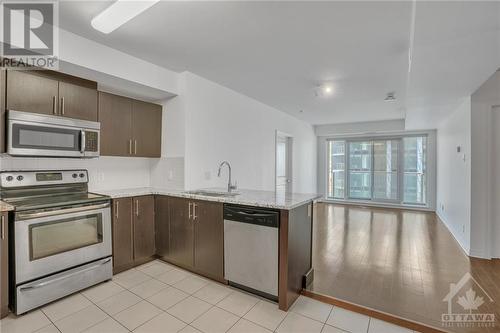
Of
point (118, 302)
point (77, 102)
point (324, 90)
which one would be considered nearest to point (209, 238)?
point (118, 302)

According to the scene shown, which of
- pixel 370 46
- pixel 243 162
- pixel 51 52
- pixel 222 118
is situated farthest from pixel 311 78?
pixel 51 52

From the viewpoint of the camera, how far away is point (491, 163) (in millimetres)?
3426

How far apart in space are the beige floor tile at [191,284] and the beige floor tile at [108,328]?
67 cm

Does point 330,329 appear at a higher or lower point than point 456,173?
lower

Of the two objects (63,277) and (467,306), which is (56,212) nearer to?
(63,277)

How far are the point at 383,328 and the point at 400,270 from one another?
1.26 m

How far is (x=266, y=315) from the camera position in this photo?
6.91 feet

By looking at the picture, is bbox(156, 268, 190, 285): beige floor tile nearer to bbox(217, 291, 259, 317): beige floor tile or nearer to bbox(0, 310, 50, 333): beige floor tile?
bbox(217, 291, 259, 317): beige floor tile

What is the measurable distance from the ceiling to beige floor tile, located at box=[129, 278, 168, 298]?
2.55 meters

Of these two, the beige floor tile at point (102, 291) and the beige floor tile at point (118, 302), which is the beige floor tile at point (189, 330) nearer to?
the beige floor tile at point (118, 302)

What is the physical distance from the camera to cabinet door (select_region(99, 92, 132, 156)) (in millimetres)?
2920

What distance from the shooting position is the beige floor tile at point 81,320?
1.92 meters

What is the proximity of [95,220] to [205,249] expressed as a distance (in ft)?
3.92

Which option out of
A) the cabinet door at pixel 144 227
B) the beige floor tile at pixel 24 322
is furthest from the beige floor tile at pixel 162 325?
the cabinet door at pixel 144 227
